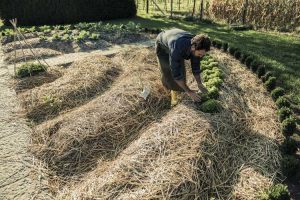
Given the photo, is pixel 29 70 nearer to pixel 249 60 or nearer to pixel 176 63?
pixel 176 63

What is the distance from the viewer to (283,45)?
983cm

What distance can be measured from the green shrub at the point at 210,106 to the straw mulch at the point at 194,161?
9 centimetres

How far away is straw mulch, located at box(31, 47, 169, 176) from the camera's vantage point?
16.7ft

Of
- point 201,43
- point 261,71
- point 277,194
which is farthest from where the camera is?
point 261,71

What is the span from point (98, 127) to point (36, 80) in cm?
276

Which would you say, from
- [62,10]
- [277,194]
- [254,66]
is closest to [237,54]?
[254,66]

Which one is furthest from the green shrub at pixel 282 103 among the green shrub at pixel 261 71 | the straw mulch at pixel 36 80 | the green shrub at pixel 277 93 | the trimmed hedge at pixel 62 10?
the trimmed hedge at pixel 62 10

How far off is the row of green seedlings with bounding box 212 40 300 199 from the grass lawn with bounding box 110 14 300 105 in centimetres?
36

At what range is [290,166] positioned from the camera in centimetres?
444

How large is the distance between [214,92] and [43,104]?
3177 mm

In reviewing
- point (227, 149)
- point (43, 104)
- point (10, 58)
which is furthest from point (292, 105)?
point (10, 58)

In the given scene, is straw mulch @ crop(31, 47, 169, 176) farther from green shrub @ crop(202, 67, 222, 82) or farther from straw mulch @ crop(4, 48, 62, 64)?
straw mulch @ crop(4, 48, 62, 64)

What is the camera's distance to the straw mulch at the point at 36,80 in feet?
24.1

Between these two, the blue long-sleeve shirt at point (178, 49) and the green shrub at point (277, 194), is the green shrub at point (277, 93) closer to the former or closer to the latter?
the blue long-sleeve shirt at point (178, 49)
